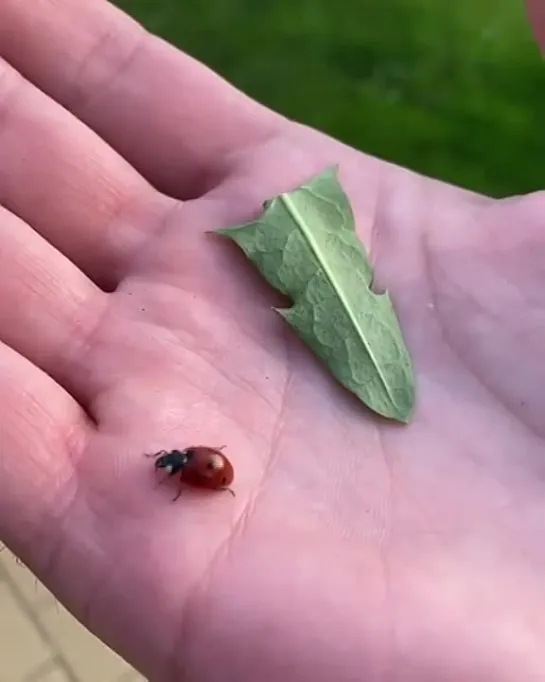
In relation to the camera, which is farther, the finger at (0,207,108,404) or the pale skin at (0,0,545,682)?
the finger at (0,207,108,404)

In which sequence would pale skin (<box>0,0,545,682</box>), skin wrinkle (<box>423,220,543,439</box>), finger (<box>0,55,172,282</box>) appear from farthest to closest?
finger (<box>0,55,172,282</box>)
skin wrinkle (<box>423,220,543,439</box>)
pale skin (<box>0,0,545,682</box>)

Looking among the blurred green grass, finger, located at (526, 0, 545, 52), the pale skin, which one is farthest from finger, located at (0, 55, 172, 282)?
the blurred green grass

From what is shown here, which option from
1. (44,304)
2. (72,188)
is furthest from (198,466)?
(72,188)

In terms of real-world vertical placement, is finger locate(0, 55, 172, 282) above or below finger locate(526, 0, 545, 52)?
above

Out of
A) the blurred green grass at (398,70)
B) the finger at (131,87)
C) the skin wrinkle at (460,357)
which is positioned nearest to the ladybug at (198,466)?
the skin wrinkle at (460,357)

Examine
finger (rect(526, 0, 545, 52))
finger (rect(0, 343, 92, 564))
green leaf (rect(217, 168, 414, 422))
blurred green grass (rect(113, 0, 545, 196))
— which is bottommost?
blurred green grass (rect(113, 0, 545, 196))

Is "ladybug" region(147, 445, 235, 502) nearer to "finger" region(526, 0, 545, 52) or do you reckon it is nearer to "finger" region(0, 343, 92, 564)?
"finger" region(0, 343, 92, 564)

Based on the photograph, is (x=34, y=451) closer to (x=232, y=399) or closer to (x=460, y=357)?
(x=232, y=399)

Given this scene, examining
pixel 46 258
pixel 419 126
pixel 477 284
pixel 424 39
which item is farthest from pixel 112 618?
pixel 424 39
